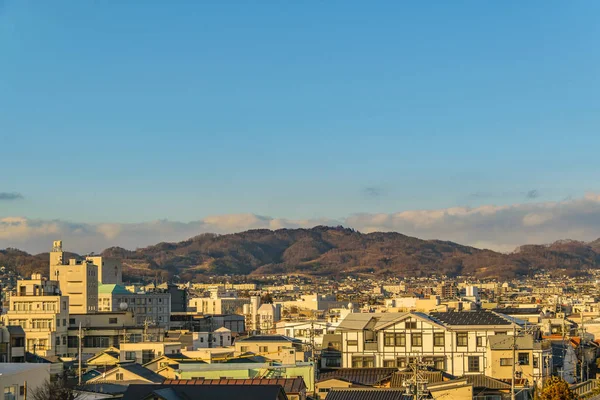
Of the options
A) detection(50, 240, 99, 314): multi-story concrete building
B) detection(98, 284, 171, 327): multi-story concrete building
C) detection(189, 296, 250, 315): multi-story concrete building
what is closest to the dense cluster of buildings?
detection(50, 240, 99, 314): multi-story concrete building

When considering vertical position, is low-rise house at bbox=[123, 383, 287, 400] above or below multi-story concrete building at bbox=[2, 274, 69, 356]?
below

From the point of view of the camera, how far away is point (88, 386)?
31.6m

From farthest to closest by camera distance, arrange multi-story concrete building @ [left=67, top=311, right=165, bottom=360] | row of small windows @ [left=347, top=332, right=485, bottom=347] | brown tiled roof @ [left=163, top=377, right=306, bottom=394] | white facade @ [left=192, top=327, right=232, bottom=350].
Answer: white facade @ [left=192, top=327, right=232, bottom=350] → multi-story concrete building @ [left=67, top=311, right=165, bottom=360] → row of small windows @ [left=347, top=332, right=485, bottom=347] → brown tiled roof @ [left=163, top=377, right=306, bottom=394]

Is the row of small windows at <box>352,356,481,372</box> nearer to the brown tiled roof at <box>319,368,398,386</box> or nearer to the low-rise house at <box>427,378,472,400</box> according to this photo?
the brown tiled roof at <box>319,368,398,386</box>

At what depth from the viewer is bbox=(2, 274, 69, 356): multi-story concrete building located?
52281mm

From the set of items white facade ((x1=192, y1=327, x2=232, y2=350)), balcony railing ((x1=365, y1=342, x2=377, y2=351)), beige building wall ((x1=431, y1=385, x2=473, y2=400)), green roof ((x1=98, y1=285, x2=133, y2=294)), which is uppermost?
green roof ((x1=98, y1=285, x2=133, y2=294))

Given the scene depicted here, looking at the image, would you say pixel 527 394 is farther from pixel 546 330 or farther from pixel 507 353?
pixel 546 330

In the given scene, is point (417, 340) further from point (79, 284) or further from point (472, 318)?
point (79, 284)

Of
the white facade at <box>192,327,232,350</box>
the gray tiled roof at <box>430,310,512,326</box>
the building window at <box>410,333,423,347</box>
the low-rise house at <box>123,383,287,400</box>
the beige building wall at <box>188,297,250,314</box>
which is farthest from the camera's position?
the beige building wall at <box>188,297,250,314</box>

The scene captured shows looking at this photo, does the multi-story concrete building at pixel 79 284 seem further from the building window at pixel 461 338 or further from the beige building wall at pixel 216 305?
the building window at pixel 461 338

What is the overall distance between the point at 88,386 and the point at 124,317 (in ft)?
93.1

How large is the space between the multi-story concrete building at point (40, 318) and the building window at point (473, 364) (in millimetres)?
19648

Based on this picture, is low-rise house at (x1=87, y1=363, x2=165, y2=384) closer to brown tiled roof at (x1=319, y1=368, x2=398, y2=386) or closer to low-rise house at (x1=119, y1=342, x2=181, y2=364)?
brown tiled roof at (x1=319, y1=368, x2=398, y2=386)

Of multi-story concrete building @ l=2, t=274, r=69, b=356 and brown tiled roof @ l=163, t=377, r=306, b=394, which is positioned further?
multi-story concrete building @ l=2, t=274, r=69, b=356
